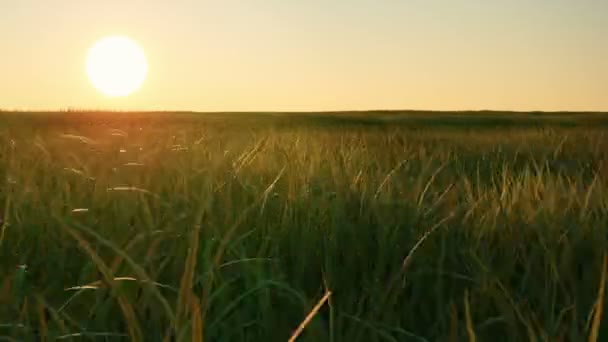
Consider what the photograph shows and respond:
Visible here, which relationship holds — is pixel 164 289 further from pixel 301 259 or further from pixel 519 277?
pixel 519 277

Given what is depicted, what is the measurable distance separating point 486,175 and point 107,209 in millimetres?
2608

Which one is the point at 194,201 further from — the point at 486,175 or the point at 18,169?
the point at 486,175

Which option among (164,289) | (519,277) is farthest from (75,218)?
(519,277)

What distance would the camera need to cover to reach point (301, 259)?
1.68m

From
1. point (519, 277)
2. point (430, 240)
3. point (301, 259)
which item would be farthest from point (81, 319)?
point (519, 277)

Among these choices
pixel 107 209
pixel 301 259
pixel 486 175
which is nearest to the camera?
pixel 301 259

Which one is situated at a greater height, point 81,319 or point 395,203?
point 395,203

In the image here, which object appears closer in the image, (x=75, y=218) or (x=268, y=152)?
(x=75, y=218)

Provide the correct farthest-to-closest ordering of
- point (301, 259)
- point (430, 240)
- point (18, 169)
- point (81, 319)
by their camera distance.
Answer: point (18, 169) < point (430, 240) < point (301, 259) < point (81, 319)

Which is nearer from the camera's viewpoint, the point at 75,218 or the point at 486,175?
the point at 75,218

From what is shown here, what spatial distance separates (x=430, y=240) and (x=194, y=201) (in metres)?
0.78

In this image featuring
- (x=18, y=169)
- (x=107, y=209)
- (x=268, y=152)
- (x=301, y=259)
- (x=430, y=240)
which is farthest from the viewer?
(x=268, y=152)

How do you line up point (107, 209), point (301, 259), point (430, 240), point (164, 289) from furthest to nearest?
point (107, 209), point (430, 240), point (301, 259), point (164, 289)

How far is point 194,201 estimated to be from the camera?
219cm
